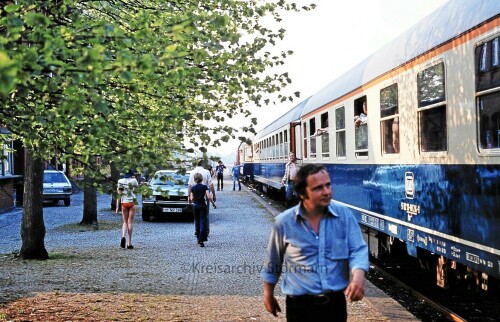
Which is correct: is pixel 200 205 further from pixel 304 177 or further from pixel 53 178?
pixel 53 178

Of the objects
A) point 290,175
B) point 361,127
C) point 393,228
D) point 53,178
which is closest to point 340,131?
point 361,127

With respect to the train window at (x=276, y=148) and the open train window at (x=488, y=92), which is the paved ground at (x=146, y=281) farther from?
the train window at (x=276, y=148)

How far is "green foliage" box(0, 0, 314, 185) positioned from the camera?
14.1 feet

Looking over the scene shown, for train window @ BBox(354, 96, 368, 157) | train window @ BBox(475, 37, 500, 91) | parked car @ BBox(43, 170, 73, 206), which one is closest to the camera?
train window @ BBox(475, 37, 500, 91)

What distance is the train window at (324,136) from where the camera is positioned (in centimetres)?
1454

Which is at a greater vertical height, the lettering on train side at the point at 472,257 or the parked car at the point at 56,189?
the parked car at the point at 56,189

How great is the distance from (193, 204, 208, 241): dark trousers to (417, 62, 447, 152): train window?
6.97 metres

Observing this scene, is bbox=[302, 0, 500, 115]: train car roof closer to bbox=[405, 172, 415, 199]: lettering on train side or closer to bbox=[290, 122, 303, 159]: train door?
bbox=[405, 172, 415, 199]: lettering on train side

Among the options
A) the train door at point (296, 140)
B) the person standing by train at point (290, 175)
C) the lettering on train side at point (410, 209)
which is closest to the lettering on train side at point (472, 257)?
the lettering on train side at point (410, 209)

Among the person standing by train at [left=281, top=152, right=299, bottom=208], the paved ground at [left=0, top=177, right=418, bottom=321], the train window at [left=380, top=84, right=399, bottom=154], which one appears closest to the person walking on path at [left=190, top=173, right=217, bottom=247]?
the paved ground at [left=0, top=177, right=418, bottom=321]

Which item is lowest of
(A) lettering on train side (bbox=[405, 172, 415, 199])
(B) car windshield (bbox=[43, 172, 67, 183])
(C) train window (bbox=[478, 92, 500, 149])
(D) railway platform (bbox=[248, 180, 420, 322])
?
(D) railway platform (bbox=[248, 180, 420, 322])

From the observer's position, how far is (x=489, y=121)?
6.35m

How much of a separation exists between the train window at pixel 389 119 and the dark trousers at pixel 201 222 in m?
5.41

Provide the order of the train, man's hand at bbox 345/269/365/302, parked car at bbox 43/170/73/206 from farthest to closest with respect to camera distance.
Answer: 1. parked car at bbox 43/170/73/206
2. the train
3. man's hand at bbox 345/269/365/302
